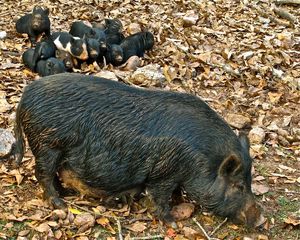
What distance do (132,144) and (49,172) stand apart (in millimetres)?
724

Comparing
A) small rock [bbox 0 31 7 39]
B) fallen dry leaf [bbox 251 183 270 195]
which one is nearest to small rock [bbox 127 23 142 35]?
small rock [bbox 0 31 7 39]

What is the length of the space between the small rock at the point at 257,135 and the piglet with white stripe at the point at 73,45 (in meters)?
2.35

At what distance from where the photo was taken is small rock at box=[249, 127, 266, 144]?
6.28m

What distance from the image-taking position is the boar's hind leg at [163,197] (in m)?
4.83

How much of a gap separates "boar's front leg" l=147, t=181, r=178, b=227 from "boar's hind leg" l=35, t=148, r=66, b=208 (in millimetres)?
769

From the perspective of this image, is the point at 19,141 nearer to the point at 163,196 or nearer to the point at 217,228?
the point at 163,196

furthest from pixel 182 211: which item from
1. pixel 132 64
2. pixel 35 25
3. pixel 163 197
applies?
pixel 35 25

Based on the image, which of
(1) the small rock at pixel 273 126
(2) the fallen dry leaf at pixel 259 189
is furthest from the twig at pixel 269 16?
(2) the fallen dry leaf at pixel 259 189

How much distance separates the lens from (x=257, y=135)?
20.7 ft

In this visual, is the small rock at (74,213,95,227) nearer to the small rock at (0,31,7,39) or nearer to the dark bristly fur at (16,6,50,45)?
the dark bristly fur at (16,6,50,45)

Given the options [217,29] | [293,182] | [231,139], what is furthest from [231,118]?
[217,29]

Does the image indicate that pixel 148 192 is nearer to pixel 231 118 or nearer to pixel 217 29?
pixel 231 118

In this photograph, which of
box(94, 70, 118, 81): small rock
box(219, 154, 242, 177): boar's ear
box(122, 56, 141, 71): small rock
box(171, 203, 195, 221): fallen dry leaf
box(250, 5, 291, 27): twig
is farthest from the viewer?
box(250, 5, 291, 27): twig

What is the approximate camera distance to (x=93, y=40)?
7.50 m
